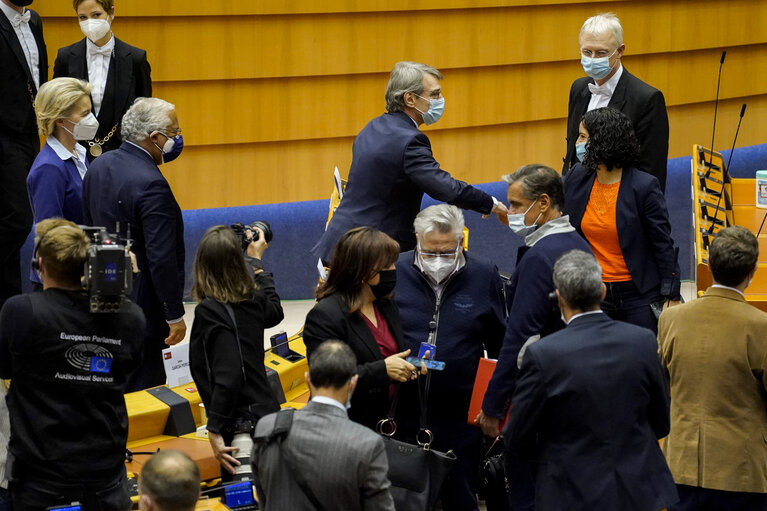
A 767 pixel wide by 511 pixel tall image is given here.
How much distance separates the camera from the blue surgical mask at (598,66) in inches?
205

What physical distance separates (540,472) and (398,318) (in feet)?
2.87

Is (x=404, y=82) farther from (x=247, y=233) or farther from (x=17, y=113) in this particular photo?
(x=17, y=113)

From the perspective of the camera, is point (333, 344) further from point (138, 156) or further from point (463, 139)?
point (463, 139)

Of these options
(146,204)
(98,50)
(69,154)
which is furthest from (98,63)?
(146,204)

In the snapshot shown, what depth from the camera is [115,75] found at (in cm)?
556

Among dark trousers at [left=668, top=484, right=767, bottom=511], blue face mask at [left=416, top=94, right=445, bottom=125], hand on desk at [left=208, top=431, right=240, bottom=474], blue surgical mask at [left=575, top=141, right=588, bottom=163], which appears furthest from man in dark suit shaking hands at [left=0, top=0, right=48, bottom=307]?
dark trousers at [left=668, top=484, right=767, bottom=511]

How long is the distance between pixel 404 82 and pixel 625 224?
118cm

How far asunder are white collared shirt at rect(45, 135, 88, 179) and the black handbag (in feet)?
6.71

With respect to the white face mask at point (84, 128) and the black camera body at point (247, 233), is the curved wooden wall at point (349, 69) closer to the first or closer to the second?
the white face mask at point (84, 128)

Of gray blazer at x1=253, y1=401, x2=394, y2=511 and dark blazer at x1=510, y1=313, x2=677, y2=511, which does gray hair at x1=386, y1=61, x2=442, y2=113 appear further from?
gray blazer at x1=253, y1=401, x2=394, y2=511

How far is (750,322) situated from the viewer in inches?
147

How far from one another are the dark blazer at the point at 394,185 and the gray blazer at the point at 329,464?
1943 mm

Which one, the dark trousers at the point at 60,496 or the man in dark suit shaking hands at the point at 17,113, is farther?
the man in dark suit shaking hands at the point at 17,113

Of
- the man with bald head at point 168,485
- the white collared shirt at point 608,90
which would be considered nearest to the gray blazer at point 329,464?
the man with bald head at point 168,485
